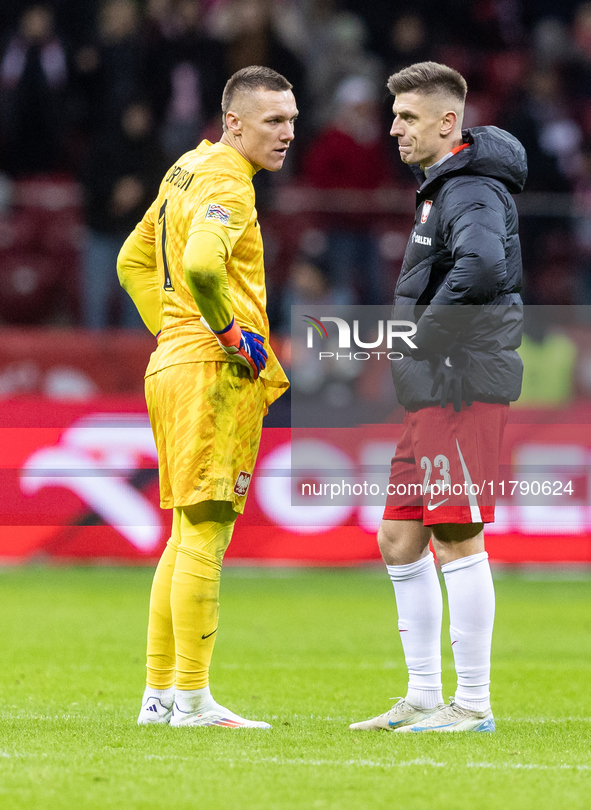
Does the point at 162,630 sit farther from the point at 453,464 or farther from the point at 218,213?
the point at 218,213

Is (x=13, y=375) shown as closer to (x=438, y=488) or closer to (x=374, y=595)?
(x=374, y=595)

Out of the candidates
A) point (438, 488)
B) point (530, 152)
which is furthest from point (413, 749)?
point (530, 152)

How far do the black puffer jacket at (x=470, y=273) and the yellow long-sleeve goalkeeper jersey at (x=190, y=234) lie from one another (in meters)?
0.58

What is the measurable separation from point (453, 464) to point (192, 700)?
51.9 inches

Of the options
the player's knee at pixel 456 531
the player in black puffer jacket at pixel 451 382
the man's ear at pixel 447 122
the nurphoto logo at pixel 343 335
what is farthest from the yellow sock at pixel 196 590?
the nurphoto logo at pixel 343 335

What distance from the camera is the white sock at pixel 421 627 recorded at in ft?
15.6

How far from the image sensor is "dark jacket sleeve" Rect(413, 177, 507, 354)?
444 cm

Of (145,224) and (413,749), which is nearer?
(413,749)

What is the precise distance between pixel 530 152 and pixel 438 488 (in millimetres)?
8718

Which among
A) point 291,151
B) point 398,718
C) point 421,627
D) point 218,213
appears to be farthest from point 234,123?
point 291,151

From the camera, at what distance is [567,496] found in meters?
10.0

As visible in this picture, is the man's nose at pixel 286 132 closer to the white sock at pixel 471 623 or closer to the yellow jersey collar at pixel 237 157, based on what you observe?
the yellow jersey collar at pixel 237 157

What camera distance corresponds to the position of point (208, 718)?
15.1 feet

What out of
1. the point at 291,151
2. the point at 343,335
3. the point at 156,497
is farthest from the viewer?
the point at 291,151
